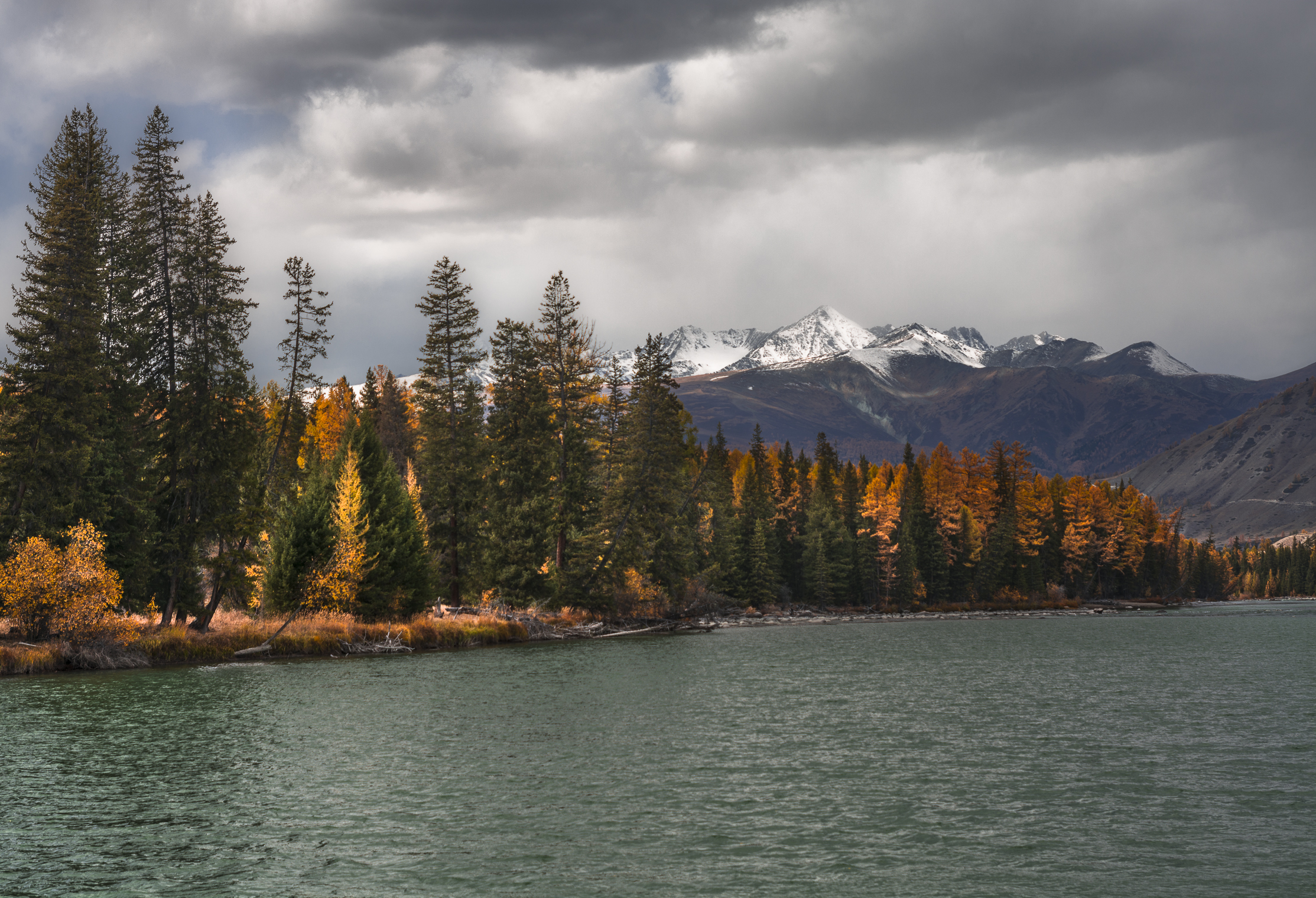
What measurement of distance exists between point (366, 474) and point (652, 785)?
4432 centimetres

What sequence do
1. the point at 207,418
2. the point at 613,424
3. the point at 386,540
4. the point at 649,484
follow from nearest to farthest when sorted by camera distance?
1. the point at 207,418
2. the point at 386,540
3. the point at 649,484
4. the point at 613,424

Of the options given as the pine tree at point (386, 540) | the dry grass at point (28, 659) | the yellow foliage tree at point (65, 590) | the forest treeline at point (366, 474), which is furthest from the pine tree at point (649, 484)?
the dry grass at point (28, 659)

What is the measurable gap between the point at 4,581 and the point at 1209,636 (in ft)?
279

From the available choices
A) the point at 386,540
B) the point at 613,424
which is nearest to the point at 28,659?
the point at 386,540

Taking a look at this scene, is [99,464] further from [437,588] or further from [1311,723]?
[1311,723]

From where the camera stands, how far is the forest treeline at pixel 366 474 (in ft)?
169

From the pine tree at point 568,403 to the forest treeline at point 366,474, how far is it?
20 centimetres

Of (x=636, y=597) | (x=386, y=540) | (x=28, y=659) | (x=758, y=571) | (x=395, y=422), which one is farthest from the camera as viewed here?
(x=758, y=571)

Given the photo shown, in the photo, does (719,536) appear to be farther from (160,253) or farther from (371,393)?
(160,253)

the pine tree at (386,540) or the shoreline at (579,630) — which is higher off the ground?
the pine tree at (386,540)

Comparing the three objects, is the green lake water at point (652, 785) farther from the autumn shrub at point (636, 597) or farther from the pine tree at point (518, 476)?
the autumn shrub at point (636, 597)

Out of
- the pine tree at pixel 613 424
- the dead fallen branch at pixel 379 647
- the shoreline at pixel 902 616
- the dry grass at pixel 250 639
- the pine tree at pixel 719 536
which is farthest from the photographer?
the pine tree at pixel 719 536

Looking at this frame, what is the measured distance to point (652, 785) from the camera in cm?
2442

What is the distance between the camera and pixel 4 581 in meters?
44.0
